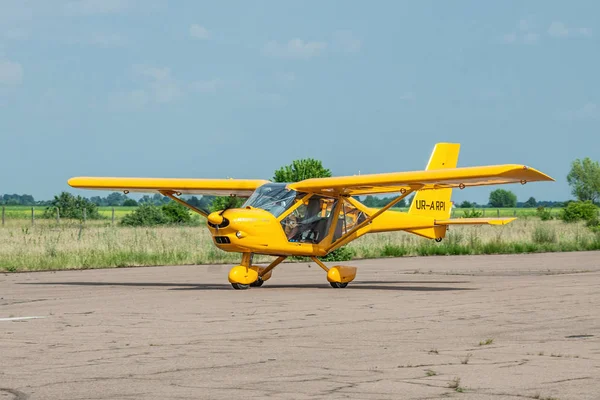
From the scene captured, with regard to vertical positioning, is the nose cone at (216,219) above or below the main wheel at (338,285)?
above

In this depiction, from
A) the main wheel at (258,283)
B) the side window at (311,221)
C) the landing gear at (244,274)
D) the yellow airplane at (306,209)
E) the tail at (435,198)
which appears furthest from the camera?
the tail at (435,198)

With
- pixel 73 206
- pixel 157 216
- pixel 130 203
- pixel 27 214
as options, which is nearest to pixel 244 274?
pixel 157 216

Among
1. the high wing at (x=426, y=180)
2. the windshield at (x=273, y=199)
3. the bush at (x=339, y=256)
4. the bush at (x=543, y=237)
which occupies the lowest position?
the bush at (x=339, y=256)

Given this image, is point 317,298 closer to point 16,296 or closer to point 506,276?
point 16,296

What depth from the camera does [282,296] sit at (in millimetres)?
18328

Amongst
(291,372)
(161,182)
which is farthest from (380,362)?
(161,182)

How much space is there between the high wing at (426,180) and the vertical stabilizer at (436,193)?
3149mm

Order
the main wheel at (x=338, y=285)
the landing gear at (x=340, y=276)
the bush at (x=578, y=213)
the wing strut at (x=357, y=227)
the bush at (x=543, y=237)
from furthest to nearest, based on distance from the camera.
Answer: the bush at (x=578, y=213) → the bush at (x=543, y=237) → the wing strut at (x=357, y=227) → the main wheel at (x=338, y=285) → the landing gear at (x=340, y=276)

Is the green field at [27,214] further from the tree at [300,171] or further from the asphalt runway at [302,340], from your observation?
the asphalt runway at [302,340]

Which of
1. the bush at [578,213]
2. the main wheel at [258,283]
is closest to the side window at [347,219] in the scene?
the main wheel at [258,283]

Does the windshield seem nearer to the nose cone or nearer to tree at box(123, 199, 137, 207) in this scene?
the nose cone

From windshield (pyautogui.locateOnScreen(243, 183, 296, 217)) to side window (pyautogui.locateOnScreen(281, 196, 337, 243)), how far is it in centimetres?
25

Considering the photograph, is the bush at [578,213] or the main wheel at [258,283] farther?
the bush at [578,213]

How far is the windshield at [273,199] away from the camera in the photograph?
2034cm
